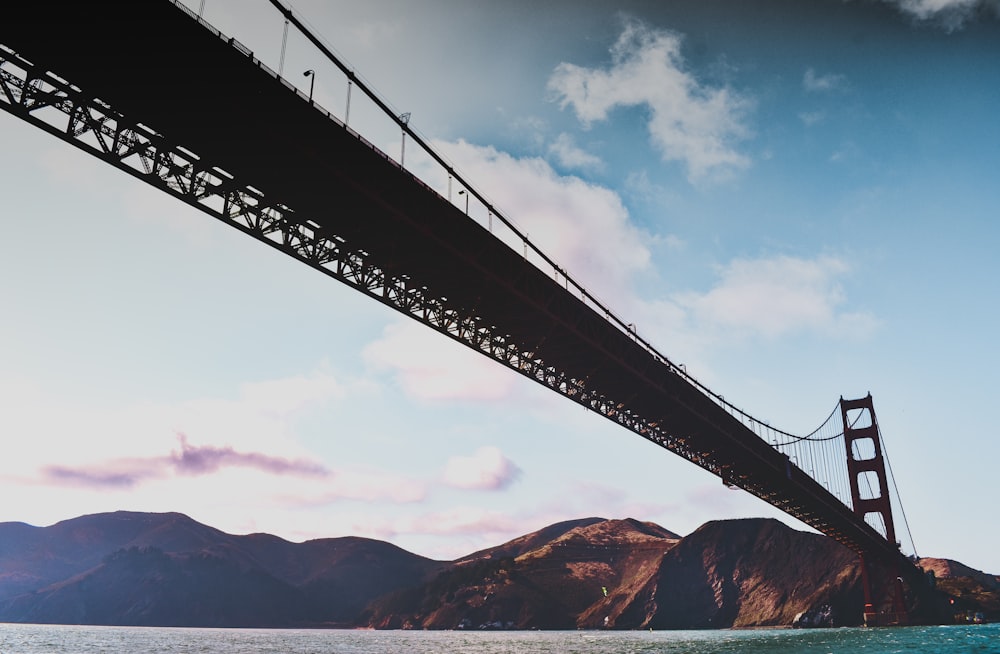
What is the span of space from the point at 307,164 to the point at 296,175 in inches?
38.4

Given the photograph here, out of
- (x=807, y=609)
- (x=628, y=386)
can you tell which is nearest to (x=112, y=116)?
(x=628, y=386)

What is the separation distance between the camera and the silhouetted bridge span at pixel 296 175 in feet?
58.6

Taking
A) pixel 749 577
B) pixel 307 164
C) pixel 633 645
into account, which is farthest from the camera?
pixel 749 577

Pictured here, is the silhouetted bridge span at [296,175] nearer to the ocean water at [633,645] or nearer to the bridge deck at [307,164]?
the bridge deck at [307,164]

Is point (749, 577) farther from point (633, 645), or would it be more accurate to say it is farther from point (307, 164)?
point (307, 164)

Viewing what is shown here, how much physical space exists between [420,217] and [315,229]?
3.76 metres

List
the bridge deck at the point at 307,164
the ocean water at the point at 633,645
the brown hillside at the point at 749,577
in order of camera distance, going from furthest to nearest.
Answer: the brown hillside at the point at 749,577, the ocean water at the point at 633,645, the bridge deck at the point at 307,164

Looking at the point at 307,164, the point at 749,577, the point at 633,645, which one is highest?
Result: the point at 307,164

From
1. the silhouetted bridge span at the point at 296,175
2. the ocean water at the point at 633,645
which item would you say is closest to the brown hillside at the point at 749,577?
the ocean water at the point at 633,645

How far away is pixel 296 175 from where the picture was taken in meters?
23.0

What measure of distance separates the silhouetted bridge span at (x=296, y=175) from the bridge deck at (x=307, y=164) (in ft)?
0.14

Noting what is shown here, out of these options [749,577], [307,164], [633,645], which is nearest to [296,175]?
[307,164]

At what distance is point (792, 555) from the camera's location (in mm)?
171000

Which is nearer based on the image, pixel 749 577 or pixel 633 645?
pixel 633 645
